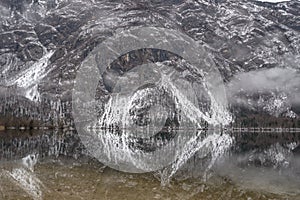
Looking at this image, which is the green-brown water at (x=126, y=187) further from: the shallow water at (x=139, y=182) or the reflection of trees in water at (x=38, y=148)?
the reflection of trees in water at (x=38, y=148)

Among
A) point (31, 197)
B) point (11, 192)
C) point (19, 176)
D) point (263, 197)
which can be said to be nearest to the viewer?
point (31, 197)

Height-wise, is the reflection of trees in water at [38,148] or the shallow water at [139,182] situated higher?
the shallow water at [139,182]

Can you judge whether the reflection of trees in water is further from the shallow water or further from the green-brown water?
the green-brown water

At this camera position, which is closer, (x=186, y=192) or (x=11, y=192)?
(x=11, y=192)

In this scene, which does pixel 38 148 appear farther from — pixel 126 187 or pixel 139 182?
pixel 126 187

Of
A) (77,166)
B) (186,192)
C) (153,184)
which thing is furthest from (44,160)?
(186,192)

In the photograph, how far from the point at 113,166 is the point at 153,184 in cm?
1954

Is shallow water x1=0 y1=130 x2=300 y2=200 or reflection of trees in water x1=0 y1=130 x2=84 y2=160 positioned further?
reflection of trees in water x1=0 y1=130 x2=84 y2=160

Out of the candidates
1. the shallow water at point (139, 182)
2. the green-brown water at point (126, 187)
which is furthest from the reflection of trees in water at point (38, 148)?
the green-brown water at point (126, 187)

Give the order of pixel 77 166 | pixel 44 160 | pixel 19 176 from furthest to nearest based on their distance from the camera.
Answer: pixel 44 160
pixel 77 166
pixel 19 176

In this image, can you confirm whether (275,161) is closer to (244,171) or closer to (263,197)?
(244,171)

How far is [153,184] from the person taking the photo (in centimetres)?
4578

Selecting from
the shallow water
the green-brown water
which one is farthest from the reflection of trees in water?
the green-brown water

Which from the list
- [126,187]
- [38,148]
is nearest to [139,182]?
[126,187]
